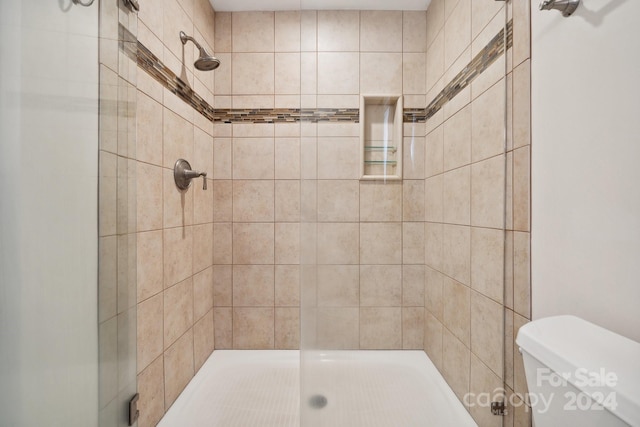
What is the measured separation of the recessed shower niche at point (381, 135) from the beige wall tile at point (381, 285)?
35 centimetres

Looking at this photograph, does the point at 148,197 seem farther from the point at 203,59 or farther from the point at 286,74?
the point at 286,74

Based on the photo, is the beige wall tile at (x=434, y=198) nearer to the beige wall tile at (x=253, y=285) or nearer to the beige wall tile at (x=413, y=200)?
the beige wall tile at (x=413, y=200)

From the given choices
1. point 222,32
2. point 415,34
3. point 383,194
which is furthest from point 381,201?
point 222,32

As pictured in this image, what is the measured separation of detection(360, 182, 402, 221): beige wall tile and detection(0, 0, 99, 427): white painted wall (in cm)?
87

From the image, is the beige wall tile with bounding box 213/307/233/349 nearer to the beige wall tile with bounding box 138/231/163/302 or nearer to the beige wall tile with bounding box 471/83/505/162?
the beige wall tile with bounding box 138/231/163/302

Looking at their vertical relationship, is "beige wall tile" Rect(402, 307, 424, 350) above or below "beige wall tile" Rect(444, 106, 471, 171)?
below

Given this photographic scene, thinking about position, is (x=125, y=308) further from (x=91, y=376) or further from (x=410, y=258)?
(x=410, y=258)

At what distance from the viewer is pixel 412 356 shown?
113cm

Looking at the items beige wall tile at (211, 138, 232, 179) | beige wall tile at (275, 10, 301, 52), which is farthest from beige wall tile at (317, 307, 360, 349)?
beige wall tile at (275, 10, 301, 52)

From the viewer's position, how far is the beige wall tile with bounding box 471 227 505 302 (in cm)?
102

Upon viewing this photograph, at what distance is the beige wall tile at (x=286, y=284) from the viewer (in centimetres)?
199

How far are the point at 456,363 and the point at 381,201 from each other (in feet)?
2.23

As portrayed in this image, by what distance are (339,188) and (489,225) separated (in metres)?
→ 0.55

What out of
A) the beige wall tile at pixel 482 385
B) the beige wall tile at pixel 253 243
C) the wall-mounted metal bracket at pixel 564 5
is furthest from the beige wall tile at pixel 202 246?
the wall-mounted metal bracket at pixel 564 5
